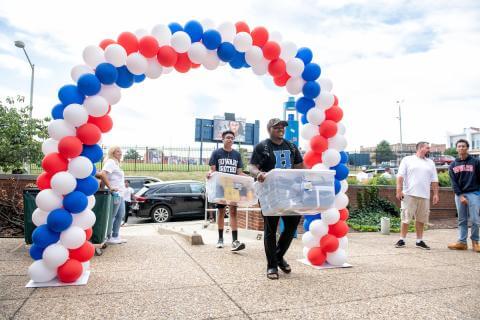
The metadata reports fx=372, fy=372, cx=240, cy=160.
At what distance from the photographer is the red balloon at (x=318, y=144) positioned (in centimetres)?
511

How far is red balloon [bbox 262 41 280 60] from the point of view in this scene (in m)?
4.96

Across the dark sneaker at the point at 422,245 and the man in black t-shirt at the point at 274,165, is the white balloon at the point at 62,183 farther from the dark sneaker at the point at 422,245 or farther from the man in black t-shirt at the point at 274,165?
the dark sneaker at the point at 422,245

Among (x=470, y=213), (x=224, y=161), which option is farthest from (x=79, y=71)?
(x=470, y=213)

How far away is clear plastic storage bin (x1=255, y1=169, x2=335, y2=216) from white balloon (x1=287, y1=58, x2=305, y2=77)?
1.51m

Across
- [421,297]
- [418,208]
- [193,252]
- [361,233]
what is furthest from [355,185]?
[421,297]

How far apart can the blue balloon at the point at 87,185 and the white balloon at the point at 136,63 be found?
4.49 feet

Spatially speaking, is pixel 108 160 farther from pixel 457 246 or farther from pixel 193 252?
pixel 457 246

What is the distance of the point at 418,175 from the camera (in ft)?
22.4

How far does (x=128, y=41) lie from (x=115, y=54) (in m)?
0.28

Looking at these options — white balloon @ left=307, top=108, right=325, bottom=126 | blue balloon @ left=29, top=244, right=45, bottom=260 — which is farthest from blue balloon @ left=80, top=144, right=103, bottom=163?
white balloon @ left=307, top=108, right=325, bottom=126

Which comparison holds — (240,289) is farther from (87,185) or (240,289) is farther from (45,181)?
(45,181)

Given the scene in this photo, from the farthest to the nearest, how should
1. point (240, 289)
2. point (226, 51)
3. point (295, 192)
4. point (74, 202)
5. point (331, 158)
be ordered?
point (331, 158) → point (226, 51) → point (295, 192) → point (74, 202) → point (240, 289)

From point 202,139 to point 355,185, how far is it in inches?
1110

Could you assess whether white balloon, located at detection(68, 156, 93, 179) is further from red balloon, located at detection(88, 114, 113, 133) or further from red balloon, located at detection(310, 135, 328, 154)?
red balloon, located at detection(310, 135, 328, 154)
